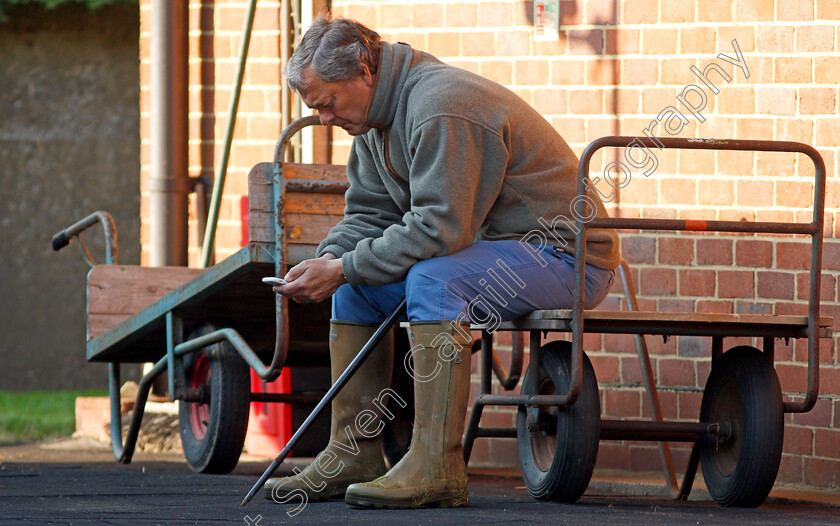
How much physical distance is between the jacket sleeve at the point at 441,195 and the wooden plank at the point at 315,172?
44.4 inches

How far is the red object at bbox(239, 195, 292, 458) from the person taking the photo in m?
5.98

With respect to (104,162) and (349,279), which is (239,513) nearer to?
(349,279)

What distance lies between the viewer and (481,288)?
140 inches

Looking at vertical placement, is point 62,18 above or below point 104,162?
above

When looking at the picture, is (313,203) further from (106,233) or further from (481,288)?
(106,233)

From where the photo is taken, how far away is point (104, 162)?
10.5m

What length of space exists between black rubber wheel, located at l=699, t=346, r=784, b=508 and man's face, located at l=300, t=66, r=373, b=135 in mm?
1380

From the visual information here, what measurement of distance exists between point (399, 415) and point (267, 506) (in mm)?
1984

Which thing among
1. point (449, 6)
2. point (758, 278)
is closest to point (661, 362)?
point (758, 278)

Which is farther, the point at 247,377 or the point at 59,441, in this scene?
the point at 59,441

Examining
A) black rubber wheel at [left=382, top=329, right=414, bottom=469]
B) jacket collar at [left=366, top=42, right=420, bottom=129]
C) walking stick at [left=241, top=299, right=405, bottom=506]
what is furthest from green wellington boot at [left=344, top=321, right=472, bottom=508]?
black rubber wheel at [left=382, top=329, right=414, bottom=469]

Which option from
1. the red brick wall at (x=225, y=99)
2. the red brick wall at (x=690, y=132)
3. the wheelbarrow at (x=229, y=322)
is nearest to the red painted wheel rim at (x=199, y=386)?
the wheelbarrow at (x=229, y=322)

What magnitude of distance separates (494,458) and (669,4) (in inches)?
85.6

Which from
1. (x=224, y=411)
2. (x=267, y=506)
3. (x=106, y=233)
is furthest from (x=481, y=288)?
(x=106, y=233)
